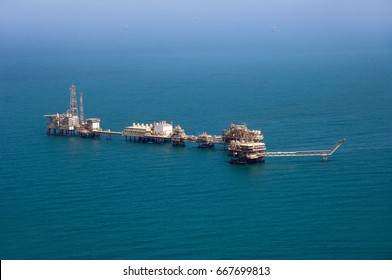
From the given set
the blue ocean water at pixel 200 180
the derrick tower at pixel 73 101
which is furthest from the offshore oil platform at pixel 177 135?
the blue ocean water at pixel 200 180

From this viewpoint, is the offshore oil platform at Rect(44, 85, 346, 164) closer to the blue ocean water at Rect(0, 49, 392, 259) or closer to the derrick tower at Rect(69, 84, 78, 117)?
the derrick tower at Rect(69, 84, 78, 117)

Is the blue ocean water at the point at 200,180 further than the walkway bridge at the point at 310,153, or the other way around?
the walkway bridge at the point at 310,153

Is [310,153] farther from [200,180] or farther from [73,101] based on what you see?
[73,101]

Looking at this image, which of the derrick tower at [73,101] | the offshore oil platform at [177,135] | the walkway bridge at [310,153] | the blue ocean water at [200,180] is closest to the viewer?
the blue ocean water at [200,180]

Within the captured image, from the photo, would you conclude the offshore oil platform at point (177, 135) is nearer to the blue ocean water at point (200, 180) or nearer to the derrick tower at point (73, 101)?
the derrick tower at point (73, 101)

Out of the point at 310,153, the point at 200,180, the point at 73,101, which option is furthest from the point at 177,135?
the point at 73,101

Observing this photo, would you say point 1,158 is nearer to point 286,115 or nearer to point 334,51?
point 286,115

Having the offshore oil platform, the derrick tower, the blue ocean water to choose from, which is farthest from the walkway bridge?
the derrick tower
